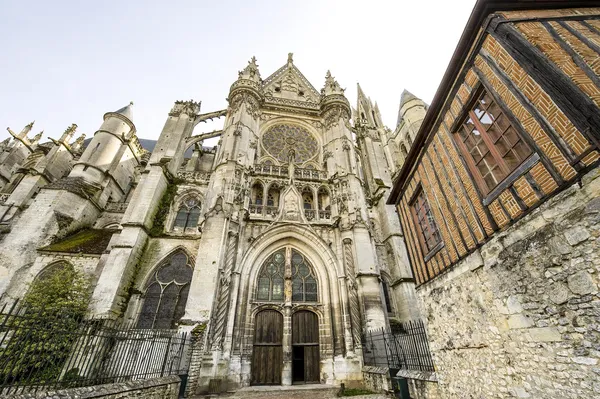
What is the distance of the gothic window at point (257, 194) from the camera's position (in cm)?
1239

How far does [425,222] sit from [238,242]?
6.99m

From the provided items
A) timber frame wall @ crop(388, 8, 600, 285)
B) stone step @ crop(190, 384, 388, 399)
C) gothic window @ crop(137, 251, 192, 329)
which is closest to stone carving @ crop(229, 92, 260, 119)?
Answer: gothic window @ crop(137, 251, 192, 329)

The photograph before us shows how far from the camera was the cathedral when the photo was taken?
8641mm

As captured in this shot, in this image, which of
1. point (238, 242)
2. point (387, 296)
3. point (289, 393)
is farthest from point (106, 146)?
point (387, 296)

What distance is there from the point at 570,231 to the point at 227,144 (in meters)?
12.9

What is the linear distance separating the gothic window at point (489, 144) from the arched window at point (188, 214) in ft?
37.5

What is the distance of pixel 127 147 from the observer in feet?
56.1

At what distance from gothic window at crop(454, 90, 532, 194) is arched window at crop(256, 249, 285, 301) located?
7.93 m

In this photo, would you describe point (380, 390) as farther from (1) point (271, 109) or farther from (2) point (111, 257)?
(1) point (271, 109)

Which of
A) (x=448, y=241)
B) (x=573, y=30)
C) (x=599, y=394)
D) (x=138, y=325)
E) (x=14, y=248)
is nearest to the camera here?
(x=599, y=394)

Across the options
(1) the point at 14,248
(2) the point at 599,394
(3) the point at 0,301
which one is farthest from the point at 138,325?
(2) the point at 599,394

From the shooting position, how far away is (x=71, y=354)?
4.43 meters

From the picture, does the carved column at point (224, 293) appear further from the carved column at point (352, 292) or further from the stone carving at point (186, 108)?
the stone carving at point (186, 108)

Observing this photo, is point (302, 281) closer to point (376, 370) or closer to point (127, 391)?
point (376, 370)
